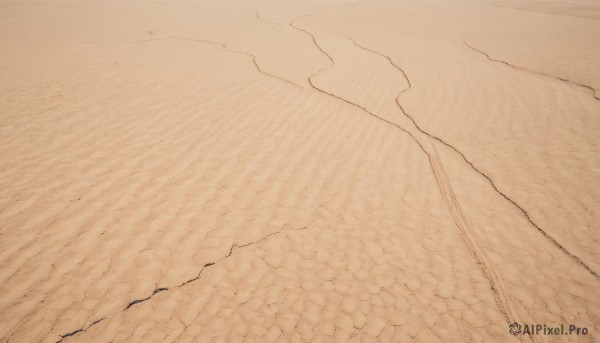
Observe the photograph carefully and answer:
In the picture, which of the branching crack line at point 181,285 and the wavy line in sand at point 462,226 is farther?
the wavy line in sand at point 462,226

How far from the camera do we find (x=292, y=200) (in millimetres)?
3412

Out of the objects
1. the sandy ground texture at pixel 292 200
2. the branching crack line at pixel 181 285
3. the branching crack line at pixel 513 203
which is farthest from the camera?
the branching crack line at pixel 513 203

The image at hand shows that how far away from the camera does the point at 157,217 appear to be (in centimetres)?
303

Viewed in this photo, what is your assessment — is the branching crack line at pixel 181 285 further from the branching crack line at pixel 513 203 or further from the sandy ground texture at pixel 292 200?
the branching crack line at pixel 513 203

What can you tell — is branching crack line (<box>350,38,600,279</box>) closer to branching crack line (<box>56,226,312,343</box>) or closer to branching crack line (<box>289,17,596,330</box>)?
branching crack line (<box>289,17,596,330</box>)

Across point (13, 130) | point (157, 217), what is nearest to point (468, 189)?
point (157, 217)

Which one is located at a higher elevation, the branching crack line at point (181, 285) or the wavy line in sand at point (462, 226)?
the wavy line in sand at point (462, 226)

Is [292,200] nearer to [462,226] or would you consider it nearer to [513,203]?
[462,226]

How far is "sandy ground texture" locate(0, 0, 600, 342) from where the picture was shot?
239 cm

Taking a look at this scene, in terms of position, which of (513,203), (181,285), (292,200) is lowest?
(181,285)

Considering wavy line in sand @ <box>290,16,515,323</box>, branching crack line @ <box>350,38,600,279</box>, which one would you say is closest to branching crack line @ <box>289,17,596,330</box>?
wavy line in sand @ <box>290,16,515,323</box>

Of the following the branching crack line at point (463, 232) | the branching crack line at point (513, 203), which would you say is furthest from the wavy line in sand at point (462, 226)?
the branching crack line at point (513, 203)

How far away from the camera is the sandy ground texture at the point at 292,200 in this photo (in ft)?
7.84

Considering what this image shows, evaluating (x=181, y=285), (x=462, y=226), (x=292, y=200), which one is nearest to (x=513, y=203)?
(x=462, y=226)
